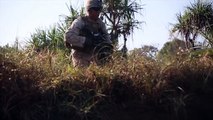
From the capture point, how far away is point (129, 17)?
53.5 ft

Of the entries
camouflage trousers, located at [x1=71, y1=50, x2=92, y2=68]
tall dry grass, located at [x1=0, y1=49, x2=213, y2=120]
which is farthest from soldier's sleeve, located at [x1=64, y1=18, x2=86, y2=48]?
tall dry grass, located at [x1=0, y1=49, x2=213, y2=120]

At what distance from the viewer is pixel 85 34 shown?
513 cm

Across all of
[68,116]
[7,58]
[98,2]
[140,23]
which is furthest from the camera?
[140,23]

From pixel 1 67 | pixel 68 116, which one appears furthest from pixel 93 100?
pixel 1 67

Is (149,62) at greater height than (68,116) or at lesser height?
greater

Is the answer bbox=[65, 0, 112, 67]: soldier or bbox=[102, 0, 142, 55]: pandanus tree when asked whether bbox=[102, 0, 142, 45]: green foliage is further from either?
bbox=[65, 0, 112, 67]: soldier

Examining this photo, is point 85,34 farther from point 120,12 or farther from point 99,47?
point 120,12

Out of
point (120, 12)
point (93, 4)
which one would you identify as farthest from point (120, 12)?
point (93, 4)

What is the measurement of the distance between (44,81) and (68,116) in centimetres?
38

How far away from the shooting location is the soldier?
197 inches

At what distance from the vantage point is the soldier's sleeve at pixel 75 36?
Answer: 5.00m

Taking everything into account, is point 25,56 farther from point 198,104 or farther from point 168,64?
point 198,104

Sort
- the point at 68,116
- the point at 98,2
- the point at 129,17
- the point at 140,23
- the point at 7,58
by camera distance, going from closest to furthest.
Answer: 1. the point at 68,116
2. the point at 7,58
3. the point at 98,2
4. the point at 140,23
5. the point at 129,17

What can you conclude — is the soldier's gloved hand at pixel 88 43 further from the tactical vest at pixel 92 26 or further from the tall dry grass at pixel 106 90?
the tall dry grass at pixel 106 90
